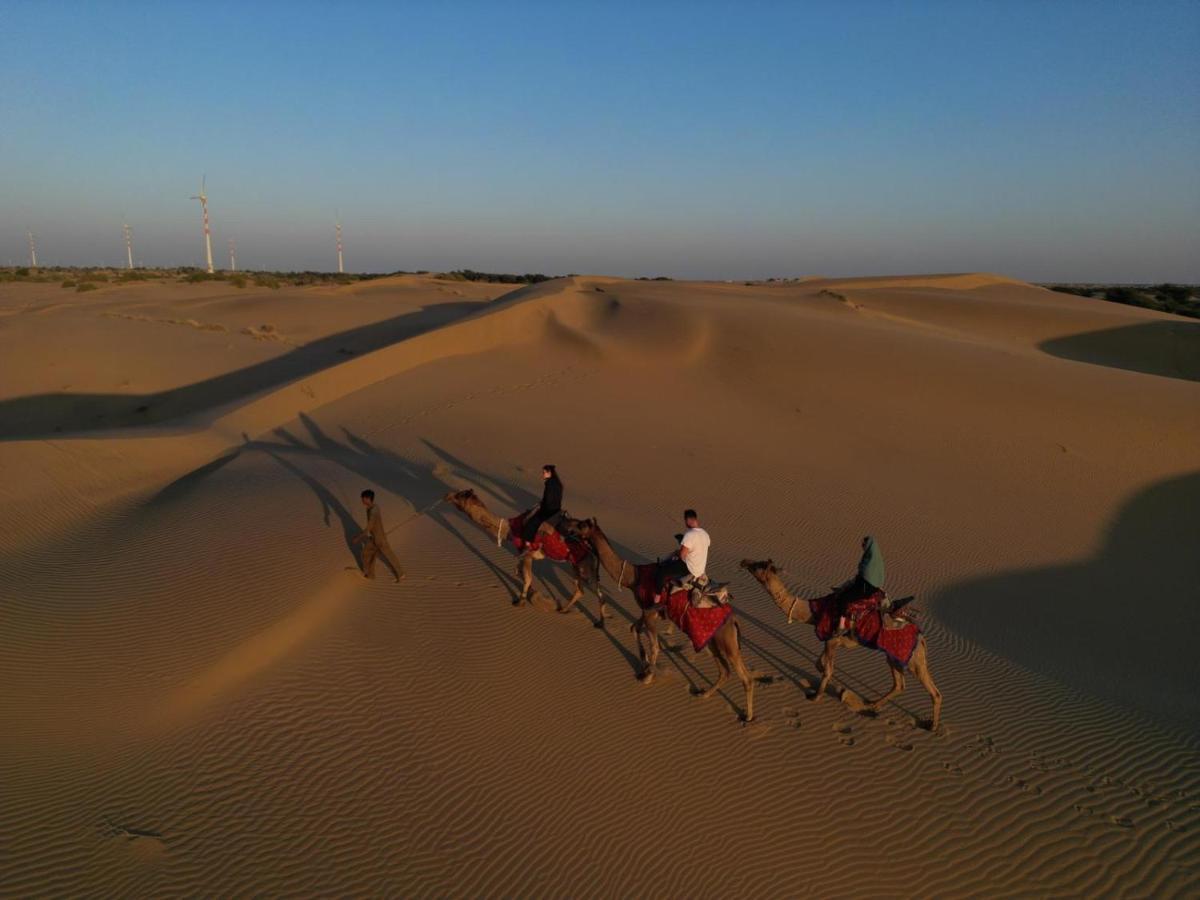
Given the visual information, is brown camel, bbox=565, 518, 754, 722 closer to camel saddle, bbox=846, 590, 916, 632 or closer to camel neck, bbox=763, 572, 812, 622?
camel neck, bbox=763, 572, 812, 622

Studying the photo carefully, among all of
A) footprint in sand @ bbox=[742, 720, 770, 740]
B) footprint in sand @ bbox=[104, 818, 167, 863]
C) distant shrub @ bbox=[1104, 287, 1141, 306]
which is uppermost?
distant shrub @ bbox=[1104, 287, 1141, 306]

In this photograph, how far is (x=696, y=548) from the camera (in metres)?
7.82

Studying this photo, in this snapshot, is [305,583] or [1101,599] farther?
[1101,599]

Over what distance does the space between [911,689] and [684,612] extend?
10.9ft

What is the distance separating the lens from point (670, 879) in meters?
5.76

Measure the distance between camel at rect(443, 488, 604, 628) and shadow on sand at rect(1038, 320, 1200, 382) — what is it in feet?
124

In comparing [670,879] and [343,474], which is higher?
[343,474]

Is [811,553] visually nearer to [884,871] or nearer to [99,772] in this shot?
[884,871]

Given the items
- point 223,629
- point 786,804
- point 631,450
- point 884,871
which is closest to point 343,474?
point 223,629

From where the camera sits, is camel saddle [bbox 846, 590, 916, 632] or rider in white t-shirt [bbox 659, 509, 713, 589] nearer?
camel saddle [bbox 846, 590, 916, 632]

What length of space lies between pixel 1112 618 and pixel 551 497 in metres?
9.60

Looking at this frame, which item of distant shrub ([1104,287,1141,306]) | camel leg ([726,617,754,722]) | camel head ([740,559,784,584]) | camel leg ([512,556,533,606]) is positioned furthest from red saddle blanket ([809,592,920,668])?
distant shrub ([1104,287,1141,306])

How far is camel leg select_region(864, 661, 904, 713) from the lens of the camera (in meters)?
8.23

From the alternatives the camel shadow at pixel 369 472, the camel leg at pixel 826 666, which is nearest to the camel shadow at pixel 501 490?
the camel shadow at pixel 369 472
